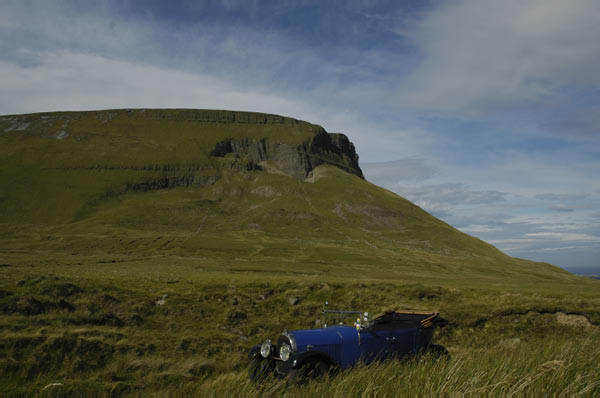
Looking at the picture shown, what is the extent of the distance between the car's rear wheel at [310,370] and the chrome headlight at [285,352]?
51cm

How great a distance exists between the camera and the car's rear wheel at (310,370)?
25.5 feet

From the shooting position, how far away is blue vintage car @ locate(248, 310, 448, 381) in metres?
8.33

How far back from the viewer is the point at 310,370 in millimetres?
8242

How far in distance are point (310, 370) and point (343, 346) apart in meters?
1.14

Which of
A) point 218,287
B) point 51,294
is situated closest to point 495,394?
point 51,294

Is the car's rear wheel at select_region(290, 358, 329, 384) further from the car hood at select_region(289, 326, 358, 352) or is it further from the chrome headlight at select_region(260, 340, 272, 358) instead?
the chrome headlight at select_region(260, 340, 272, 358)

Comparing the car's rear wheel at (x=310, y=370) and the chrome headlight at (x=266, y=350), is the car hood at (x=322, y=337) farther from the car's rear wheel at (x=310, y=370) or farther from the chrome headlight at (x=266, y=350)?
the chrome headlight at (x=266, y=350)

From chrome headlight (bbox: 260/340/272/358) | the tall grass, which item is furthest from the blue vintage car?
the tall grass

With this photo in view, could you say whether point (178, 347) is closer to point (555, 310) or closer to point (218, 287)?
point (218, 287)

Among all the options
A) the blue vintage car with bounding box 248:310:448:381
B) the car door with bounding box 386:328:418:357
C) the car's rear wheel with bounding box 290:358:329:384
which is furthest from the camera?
the car door with bounding box 386:328:418:357

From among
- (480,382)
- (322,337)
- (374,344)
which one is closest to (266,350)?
(322,337)

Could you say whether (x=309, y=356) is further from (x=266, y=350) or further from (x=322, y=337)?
(x=266, y=350)

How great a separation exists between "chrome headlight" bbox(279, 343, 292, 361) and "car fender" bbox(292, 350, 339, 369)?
0.33 m

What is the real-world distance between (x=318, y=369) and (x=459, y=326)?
13513 millimetres
